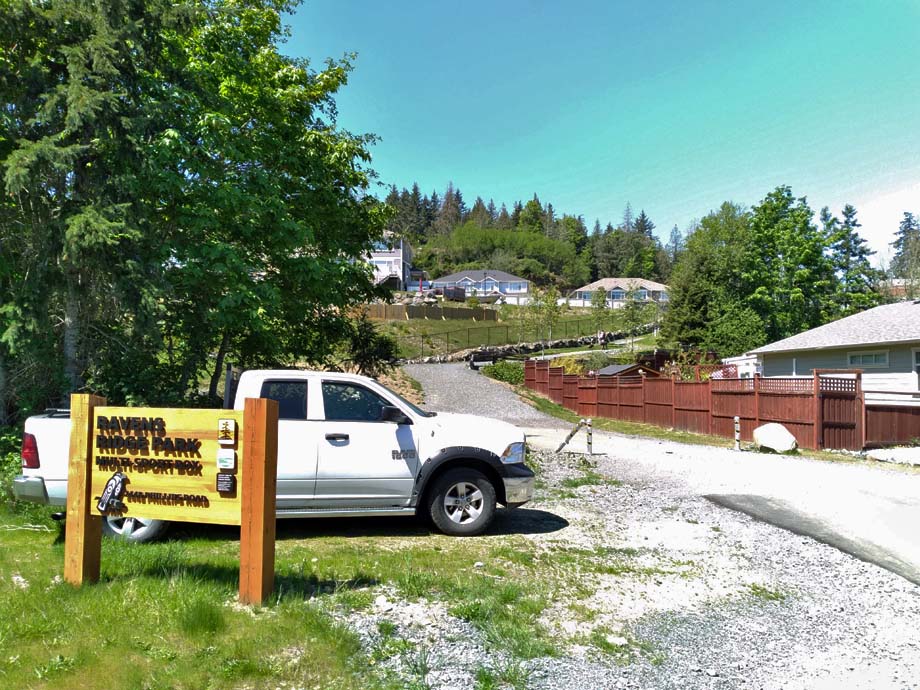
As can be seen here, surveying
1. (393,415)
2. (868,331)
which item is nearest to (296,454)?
(393,415)

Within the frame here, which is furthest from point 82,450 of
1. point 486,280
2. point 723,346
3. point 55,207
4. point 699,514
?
point 486,280

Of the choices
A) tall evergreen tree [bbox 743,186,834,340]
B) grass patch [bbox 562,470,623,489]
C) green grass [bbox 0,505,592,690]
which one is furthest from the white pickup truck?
tall evergreen tree [bbox 743,186,834,340]

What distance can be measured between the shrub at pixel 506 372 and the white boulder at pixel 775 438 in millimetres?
23293

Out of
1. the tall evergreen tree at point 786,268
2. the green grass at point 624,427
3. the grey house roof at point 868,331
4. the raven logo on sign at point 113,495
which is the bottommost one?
the green grass at point 624,427

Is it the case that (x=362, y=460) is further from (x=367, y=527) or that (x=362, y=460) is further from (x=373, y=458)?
(x=367, y=527)

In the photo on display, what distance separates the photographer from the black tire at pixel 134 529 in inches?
256

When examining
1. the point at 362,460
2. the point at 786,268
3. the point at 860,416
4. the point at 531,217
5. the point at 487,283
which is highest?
the point at 531,217

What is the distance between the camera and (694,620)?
501 cm

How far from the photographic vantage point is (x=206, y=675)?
12.3 ft

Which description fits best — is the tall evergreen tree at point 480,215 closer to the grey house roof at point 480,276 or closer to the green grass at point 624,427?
the grey house roof at point 480,276

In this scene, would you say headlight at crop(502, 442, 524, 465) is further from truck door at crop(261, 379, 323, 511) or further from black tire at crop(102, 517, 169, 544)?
black tire at crop(102, 517, 169, 544)

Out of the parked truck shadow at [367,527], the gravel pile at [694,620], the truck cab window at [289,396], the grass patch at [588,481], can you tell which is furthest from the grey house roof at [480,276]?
the truck cab window at [289,396]

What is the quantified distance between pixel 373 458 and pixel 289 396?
1122 mm

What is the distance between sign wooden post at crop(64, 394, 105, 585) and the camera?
4977mm
